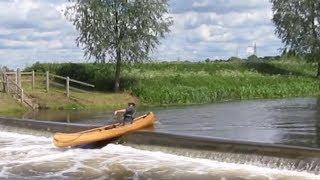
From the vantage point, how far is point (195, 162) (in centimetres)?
2144

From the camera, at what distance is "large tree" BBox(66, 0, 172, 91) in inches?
2007

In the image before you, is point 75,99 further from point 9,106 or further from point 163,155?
point 163,155

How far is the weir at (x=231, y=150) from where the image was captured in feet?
62.7

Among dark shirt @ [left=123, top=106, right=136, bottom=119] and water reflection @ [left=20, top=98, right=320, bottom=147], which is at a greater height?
dark shirt @ [left=123, top=106, right=136, bottom=119]

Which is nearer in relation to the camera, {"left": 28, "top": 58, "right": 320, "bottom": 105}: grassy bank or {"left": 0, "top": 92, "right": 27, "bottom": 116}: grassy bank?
{"left": 0, "top": 92, "right": 27, "bottom": 116}: grassy bank

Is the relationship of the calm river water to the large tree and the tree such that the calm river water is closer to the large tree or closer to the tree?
the large tree

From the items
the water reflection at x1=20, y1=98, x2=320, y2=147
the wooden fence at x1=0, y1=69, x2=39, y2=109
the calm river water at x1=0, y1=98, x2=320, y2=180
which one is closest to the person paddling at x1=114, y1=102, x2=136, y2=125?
the calm river water at x1=0, y1=98, x2=320, y2=180

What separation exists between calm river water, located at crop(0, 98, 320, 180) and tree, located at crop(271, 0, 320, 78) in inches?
1473

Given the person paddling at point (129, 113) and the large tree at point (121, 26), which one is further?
the large tree at point (121, 26)

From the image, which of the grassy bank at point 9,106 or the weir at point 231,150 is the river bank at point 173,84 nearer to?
the grassy bank at point 9,106

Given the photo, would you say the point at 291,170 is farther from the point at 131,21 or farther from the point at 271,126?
the point at 131,21

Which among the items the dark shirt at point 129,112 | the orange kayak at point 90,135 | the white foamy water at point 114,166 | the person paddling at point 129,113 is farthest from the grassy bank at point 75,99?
the orange kayak at point 90,135

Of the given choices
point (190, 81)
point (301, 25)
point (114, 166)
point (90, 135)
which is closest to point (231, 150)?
point (114, 166)

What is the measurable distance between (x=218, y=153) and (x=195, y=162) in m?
0.89
